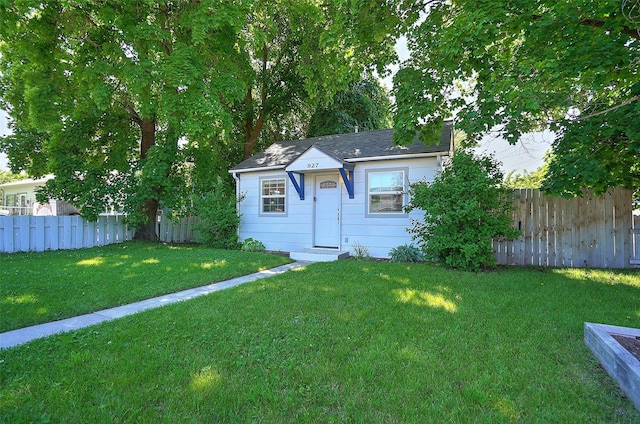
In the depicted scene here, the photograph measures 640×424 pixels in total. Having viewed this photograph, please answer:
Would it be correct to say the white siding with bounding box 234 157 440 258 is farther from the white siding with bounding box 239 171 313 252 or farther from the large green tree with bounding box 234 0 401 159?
the large green tree with bounding box 234 0 401 159

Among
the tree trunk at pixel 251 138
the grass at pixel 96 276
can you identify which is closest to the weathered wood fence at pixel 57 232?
the grass at pixel 96 276

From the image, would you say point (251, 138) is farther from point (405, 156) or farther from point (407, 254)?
point (407, 254)

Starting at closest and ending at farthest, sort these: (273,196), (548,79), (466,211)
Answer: (548,79) < (466,211) < (273,196)

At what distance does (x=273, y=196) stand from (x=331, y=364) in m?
7.92

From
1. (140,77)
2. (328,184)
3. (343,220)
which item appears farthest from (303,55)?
(343,220)

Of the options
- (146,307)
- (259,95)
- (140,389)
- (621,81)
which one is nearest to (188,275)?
(146,307)

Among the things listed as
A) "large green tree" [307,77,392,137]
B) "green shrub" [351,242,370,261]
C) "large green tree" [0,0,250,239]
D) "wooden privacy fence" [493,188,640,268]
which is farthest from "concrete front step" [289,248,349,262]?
"large green tree" [307,77,392,137]

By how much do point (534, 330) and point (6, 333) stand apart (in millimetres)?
5447

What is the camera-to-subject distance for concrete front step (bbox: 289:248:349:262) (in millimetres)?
8383

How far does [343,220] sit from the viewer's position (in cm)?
912

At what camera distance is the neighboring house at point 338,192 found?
8344 millimetres

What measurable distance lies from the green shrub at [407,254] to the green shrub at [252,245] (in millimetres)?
4211

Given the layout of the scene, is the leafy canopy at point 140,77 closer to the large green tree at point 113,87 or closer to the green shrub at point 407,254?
the large green tree at point 113,87

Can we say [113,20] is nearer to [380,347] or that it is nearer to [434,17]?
[434,17]
